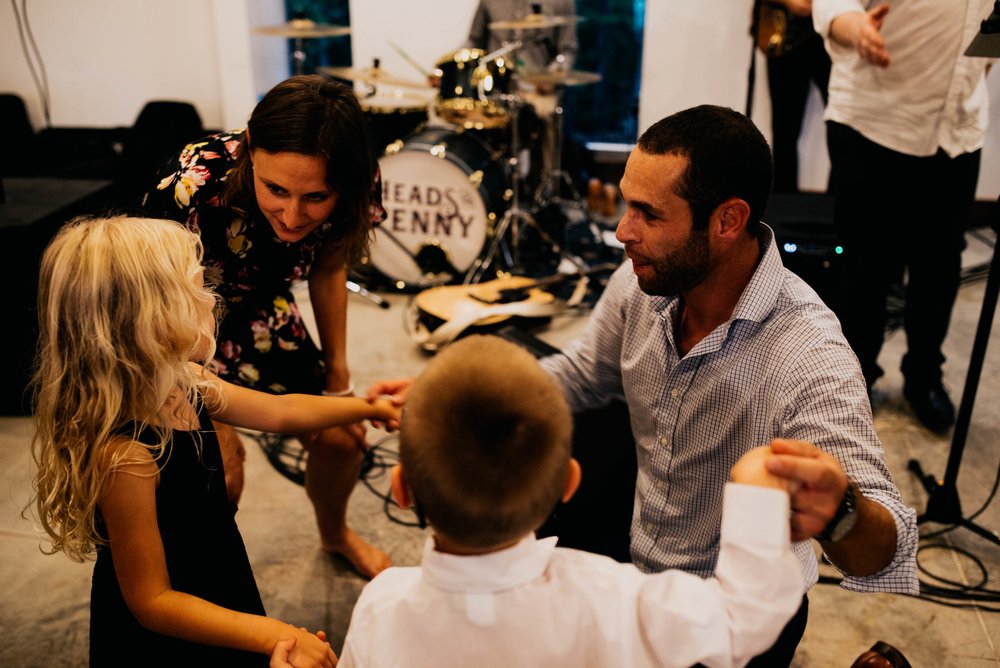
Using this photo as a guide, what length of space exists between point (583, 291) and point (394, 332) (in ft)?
3.14

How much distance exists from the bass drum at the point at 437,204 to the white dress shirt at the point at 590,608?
10.7 feet

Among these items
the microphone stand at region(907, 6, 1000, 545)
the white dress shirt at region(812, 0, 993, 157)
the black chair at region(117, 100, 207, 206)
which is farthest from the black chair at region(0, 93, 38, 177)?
the microphone stand at region(907, 6, 1000, 545)

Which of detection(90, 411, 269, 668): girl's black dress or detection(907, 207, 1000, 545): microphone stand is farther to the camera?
detection(907, 207, 1000, 545): microphone stand

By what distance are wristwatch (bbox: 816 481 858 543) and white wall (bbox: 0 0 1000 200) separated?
4348mm

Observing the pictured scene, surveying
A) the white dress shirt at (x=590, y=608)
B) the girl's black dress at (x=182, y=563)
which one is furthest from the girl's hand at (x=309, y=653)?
the white dress shirt at (x=590, y=608)

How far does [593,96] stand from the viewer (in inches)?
245

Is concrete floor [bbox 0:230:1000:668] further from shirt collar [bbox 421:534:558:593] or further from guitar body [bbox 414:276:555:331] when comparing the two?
shirt collar [bbox 421:534:558:593]

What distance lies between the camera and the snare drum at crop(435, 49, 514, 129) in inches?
161

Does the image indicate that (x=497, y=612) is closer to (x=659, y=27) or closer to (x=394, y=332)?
(x=394, y=332)

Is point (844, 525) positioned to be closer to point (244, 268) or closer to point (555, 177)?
point (244, 268)

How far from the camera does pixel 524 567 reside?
3.12 feet

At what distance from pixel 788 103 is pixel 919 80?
2.25m

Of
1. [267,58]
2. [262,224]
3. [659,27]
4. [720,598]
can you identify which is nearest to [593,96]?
[659,27]

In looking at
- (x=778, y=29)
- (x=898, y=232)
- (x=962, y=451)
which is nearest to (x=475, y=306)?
(x=898, y=232)
